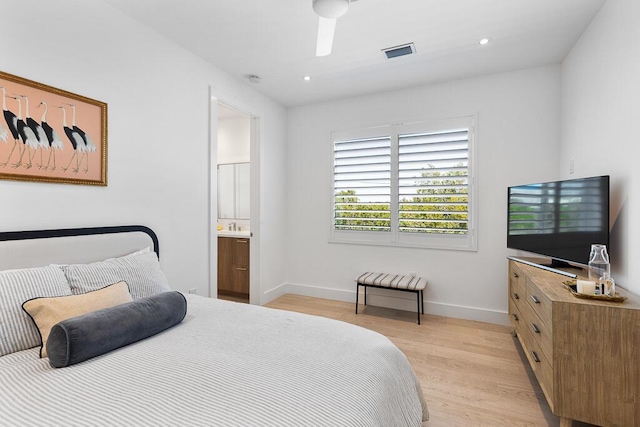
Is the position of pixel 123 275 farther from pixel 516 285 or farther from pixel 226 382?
pixel 516 285

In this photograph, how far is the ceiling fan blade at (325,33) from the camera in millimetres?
1862

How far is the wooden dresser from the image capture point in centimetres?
153

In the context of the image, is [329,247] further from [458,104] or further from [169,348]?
[169,348]

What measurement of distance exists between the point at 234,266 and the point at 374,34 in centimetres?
318

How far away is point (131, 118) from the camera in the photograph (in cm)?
233

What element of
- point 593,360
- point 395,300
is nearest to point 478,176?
point 395,300

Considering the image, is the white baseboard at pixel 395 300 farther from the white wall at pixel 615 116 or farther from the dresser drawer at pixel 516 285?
the white wall at pixel 615 116

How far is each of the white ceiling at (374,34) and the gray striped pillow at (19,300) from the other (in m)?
1.91

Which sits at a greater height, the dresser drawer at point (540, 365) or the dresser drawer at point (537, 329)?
the dresser drawer at point (537, 329)

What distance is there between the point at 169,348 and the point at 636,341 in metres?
2.25

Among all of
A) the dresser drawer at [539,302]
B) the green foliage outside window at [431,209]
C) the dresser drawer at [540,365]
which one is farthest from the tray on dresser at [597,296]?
the green foliage outside window at [431,209]

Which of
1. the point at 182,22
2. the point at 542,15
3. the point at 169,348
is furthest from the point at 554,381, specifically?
the point at 182,22

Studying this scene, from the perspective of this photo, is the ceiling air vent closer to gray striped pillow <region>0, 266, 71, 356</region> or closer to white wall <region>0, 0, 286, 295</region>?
white wall <region>0, 0, 286, 295</region>

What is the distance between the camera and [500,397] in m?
2.04
